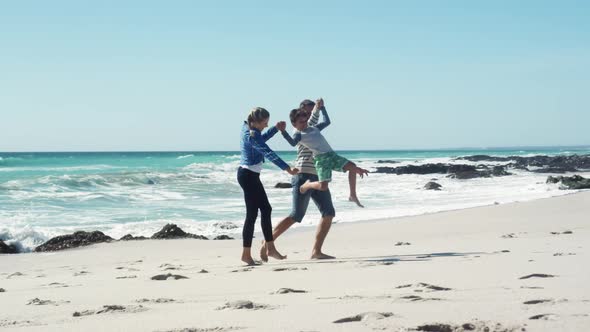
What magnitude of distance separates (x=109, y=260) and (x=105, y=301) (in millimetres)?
3923

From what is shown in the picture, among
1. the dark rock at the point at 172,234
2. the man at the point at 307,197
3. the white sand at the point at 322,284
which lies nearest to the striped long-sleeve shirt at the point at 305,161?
the man at the point at 307,197

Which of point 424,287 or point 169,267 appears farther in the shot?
point 169,267

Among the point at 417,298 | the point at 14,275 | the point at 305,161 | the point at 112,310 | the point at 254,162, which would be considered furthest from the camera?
the point at 14,275

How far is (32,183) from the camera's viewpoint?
26.8 meters

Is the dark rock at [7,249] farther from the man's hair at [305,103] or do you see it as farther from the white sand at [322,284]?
the man's hair at [305,103]

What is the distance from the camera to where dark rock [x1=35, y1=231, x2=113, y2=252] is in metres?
9.68

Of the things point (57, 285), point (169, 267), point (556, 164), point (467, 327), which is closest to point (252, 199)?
point (169, 267)

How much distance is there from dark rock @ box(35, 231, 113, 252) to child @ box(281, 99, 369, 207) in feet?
14.8

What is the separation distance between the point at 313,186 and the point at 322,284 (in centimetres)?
187

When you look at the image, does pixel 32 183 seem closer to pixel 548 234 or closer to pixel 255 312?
pixel 548 234

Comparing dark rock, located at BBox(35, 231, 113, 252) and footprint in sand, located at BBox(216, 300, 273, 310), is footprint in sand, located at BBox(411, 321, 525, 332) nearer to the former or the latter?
footprint in sand, located at BBox(216, 300, 273, 310)

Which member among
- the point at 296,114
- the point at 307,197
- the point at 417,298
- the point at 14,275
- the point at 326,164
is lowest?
the point at 14,275

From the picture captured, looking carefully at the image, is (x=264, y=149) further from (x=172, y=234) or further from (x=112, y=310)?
(x=172, y=234)

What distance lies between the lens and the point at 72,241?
32.2ft
